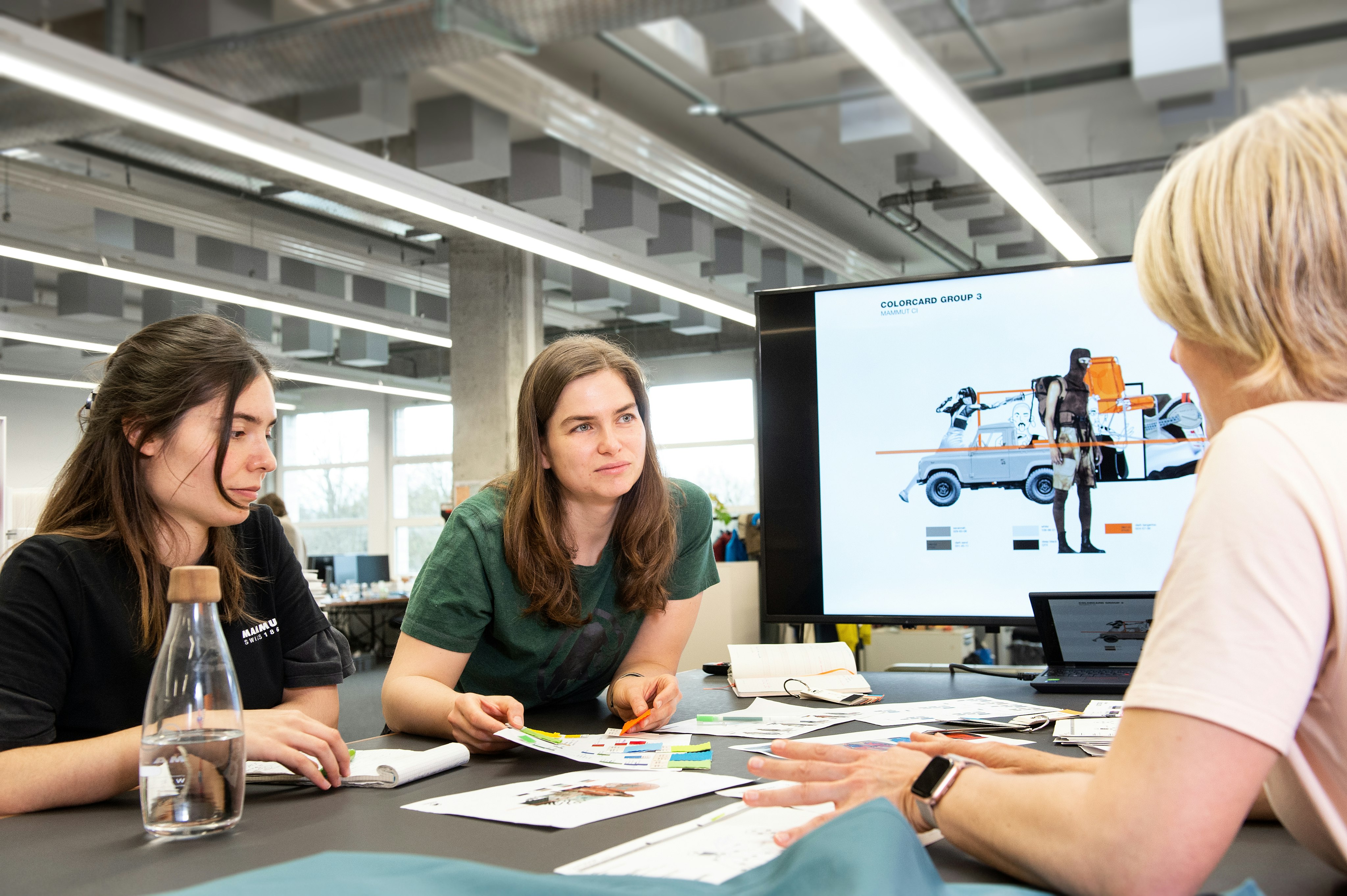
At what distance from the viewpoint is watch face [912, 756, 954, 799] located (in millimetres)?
810

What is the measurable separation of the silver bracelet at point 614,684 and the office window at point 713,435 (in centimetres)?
1122

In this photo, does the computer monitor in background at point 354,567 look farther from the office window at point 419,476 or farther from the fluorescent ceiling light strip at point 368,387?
the office window at point 419,476

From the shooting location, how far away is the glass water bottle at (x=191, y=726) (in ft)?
2.95

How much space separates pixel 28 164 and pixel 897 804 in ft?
25.2

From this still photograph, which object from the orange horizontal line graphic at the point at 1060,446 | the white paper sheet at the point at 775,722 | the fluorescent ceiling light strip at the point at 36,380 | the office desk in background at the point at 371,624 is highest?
the fluorescent ceiling light strip at the point at 36,380

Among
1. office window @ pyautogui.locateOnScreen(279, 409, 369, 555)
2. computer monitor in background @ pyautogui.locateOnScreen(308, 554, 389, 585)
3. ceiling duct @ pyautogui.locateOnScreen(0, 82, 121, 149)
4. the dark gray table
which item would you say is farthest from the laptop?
office window @ pyautogui.locateOnScreen(279, 409, 369, 555)

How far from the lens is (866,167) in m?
7.69

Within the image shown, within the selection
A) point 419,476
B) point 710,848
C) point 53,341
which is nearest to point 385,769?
point 710,848

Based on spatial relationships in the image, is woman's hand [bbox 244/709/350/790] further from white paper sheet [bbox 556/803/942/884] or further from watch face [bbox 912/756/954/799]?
watch face [bbox 912/756/954/799]

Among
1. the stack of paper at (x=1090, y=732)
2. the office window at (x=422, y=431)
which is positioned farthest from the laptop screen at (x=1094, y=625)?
the office window at (x=422, y=431)

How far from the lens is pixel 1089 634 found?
5.79ft

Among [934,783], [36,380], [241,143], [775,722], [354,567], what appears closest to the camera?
[934,783]

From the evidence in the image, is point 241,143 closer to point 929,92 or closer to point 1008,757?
point 929,92

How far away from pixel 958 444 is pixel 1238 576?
1.21 meters
